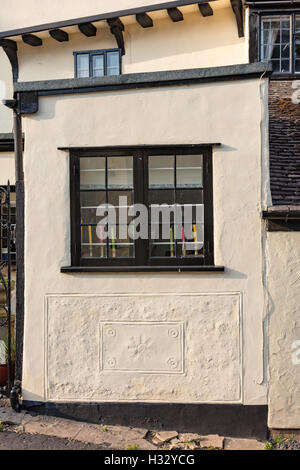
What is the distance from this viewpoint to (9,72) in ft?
33.5

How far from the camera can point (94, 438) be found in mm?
5016

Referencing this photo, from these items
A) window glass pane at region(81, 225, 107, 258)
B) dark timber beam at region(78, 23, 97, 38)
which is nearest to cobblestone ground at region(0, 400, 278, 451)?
window glass pane at region(81, 225, 107, 258)

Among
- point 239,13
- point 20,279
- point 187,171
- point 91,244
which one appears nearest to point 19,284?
Result: point 20,279

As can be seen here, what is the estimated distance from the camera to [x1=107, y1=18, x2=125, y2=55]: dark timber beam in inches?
370

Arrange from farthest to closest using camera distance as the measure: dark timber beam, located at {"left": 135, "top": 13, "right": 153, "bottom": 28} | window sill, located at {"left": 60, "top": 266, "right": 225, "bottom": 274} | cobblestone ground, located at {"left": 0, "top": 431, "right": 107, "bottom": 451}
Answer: dark timber beam, located at {"left": 135, "top": 13, "right": 153, "bottom": 28}
window sill, located at {"left": 60, "top": 266, "right": 225, "bottom": 274}
cobblestone ground, located at {"left": 0, "top": 431, "right": 107, "bottom": 451}

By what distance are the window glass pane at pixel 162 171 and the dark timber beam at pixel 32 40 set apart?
6.28 meters

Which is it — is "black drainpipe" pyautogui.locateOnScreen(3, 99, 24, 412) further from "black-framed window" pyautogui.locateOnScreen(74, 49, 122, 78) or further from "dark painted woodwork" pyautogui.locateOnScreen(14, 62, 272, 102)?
"black-framed window" pyautogui.locateOnScreen(74, 49, 122, 78)

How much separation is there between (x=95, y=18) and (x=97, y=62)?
0.94 metres

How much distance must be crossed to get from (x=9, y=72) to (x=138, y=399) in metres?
8.38

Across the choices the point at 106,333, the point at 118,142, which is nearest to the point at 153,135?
the point at 118,142

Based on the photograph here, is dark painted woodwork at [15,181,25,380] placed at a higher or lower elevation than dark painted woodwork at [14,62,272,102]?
lower

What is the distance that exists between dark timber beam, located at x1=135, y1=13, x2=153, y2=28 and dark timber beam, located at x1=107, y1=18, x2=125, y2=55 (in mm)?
425

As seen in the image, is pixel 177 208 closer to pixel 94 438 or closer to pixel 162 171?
pixel 162 171
